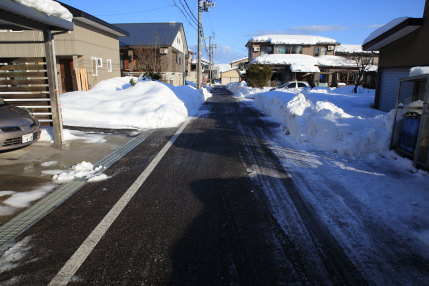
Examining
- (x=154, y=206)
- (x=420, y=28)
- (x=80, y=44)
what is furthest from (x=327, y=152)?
(x=80, y=44)

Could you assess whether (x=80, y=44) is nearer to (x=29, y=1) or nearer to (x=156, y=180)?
(x=29, y=1)

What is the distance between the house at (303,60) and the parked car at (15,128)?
33.4m

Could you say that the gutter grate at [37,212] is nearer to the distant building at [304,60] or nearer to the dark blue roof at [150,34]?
the dark blue roof at [150,34]

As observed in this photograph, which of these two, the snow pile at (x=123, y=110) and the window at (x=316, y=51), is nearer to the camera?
the snow pile at (x=123, y=110)

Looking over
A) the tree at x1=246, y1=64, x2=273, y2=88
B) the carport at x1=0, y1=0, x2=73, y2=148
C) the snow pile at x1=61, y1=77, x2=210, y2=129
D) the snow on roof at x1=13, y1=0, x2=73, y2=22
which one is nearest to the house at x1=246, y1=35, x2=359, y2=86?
the tree at x1=246, y1=64, x2=273, y2=88

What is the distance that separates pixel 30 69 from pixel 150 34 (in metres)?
27.5

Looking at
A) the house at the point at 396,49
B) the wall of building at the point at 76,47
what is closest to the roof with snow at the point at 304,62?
the wall of building at the point at 76,47

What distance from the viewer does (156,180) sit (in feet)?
16.6

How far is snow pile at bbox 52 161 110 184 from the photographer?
16.7 ft

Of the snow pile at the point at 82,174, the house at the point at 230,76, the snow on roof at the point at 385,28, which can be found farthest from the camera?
the house at the point at 230,76

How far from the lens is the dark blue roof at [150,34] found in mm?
31656

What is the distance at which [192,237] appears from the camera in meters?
3.28

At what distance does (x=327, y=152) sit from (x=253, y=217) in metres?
3.87

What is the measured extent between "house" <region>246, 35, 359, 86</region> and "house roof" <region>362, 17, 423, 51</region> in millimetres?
23504
